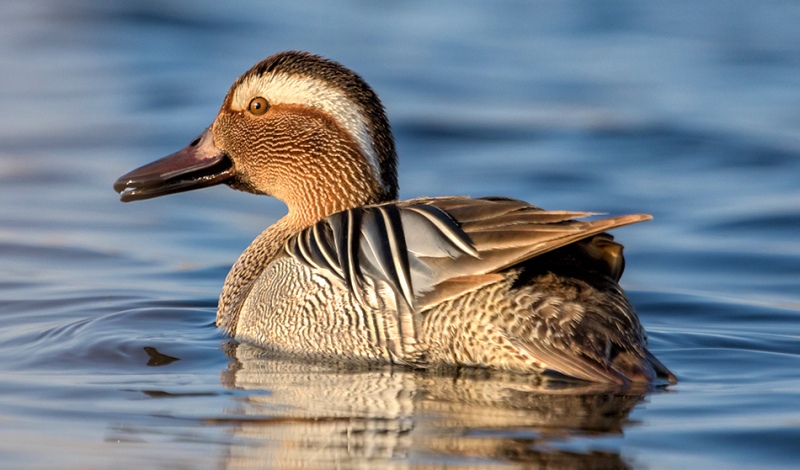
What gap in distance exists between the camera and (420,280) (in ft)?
18.1

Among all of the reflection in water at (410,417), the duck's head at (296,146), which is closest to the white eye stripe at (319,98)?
the duck's head at (296,146)

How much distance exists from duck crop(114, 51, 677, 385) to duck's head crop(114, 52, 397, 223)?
0.03 feet

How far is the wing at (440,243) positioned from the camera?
17.4 feet

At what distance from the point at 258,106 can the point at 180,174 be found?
1.85 feet

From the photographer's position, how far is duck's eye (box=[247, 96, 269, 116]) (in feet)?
22.3

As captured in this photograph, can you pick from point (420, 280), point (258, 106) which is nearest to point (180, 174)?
point (258, 106)

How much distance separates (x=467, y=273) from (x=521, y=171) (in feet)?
17.8

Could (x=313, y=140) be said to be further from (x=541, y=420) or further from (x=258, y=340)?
(x=541, y=420)

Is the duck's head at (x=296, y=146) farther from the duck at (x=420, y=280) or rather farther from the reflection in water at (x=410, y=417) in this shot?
the reflection in water at (x=410, y=417)

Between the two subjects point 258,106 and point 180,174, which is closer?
point 258,106

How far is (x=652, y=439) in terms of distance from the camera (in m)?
4.61

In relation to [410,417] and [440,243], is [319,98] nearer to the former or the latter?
[440,243]

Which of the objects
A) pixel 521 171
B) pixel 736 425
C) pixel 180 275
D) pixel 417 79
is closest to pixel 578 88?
pixel 417 79

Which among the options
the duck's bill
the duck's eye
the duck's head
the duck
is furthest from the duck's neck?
the duck's eye
